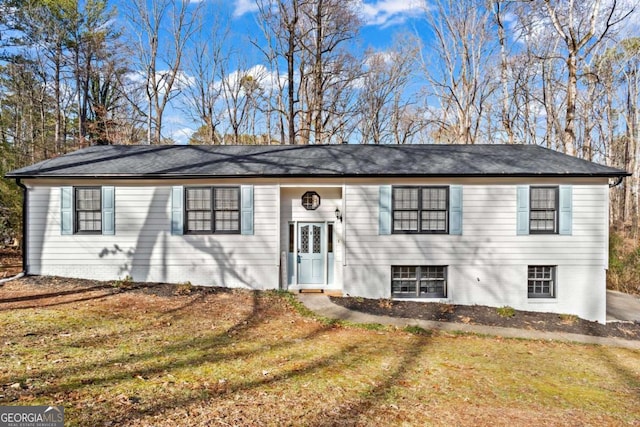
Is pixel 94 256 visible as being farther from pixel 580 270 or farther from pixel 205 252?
pixel 580 270

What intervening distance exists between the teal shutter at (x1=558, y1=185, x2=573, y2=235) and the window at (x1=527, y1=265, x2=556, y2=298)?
1.26 meters

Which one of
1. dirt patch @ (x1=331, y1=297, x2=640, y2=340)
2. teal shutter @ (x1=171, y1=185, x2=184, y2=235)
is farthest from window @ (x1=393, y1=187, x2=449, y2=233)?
teal shutter @ (x1=171, y1=185, x2=184, y2=235)

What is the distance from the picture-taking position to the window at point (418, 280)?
10391mm

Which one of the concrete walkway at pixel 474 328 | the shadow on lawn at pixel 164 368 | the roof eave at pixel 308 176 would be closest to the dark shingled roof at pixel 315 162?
the roof eave at pixel 308 176

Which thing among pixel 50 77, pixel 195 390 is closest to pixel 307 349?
pixel 195 390

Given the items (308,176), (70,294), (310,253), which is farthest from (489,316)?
(70,294)

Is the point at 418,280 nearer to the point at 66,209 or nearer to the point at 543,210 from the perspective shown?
the point at 543,210

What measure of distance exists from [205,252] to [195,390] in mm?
6531

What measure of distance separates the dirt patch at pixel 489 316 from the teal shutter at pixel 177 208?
5232mm

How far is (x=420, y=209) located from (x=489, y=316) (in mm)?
3556

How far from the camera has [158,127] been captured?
22109 millimetres

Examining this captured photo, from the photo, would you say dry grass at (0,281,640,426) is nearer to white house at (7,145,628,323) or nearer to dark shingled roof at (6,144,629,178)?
white house at (7,145,628,323)

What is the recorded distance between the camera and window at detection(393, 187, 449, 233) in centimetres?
1025

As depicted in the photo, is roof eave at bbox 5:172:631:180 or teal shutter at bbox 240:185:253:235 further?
teal shutter at bbox 240:185:253:235
